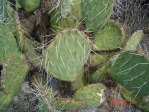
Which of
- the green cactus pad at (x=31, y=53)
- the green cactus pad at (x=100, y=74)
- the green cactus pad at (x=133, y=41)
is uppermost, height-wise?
the green cactus pad at (x=31, y=53)

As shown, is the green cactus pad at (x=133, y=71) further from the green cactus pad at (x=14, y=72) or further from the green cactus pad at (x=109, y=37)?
the green cactus pad at (x=14, y=72)

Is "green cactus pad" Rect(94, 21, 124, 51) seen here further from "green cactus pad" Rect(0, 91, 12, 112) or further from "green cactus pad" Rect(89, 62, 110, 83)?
"green cactus pad" Rect(0, 91, 12, 112)

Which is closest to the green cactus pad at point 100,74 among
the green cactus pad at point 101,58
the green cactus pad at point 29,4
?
the green cactus pad at point 101,58

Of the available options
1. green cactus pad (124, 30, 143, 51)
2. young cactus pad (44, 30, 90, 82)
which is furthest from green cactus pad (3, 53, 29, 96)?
green cactus pad (124, 30, 143, 51)

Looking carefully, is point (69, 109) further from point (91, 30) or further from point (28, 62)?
point (91, 30)

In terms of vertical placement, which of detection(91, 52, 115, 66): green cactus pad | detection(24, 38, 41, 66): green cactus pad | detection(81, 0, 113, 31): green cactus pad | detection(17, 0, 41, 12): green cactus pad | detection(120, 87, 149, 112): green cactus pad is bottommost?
detection(120, 87, 149, 112): green cactus pad

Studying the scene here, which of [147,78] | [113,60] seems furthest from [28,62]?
[147,78]

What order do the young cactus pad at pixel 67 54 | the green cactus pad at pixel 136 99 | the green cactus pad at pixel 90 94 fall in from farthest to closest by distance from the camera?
the green cactus pad at pixel 136 99, the green cactus pad at pixel 90 94, the young cactus pad at pixel 67 54
